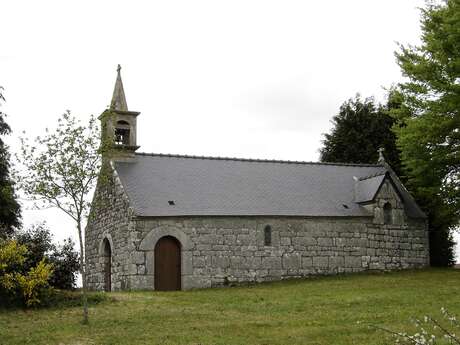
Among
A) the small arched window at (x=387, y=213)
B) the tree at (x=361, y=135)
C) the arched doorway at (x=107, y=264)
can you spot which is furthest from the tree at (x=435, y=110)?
the arched doorway at (x=107, y=264)

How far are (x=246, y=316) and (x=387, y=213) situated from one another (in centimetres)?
1576

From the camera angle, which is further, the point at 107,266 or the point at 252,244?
the point at 107,266

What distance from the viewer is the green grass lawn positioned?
1511 centimetres

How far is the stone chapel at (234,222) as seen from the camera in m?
27.6

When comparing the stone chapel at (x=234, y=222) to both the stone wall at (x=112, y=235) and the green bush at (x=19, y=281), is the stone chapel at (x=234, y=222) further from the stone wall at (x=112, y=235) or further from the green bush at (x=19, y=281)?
the green bush at (x=19, y=281)

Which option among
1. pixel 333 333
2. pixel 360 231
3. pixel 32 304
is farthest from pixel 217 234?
pixel 333 333

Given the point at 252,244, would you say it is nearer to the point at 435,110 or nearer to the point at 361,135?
the point at 435,110

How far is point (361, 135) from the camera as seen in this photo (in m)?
40.7

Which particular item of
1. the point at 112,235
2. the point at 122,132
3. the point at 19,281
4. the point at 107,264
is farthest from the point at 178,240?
the point at 19,281

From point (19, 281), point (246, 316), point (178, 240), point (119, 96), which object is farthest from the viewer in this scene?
point (119, 96)

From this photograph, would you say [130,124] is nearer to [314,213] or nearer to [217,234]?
[217,234]

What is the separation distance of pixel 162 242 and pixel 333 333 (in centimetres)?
1349

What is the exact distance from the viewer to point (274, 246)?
96.3 ft

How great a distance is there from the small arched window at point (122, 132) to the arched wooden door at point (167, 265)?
610 cm
